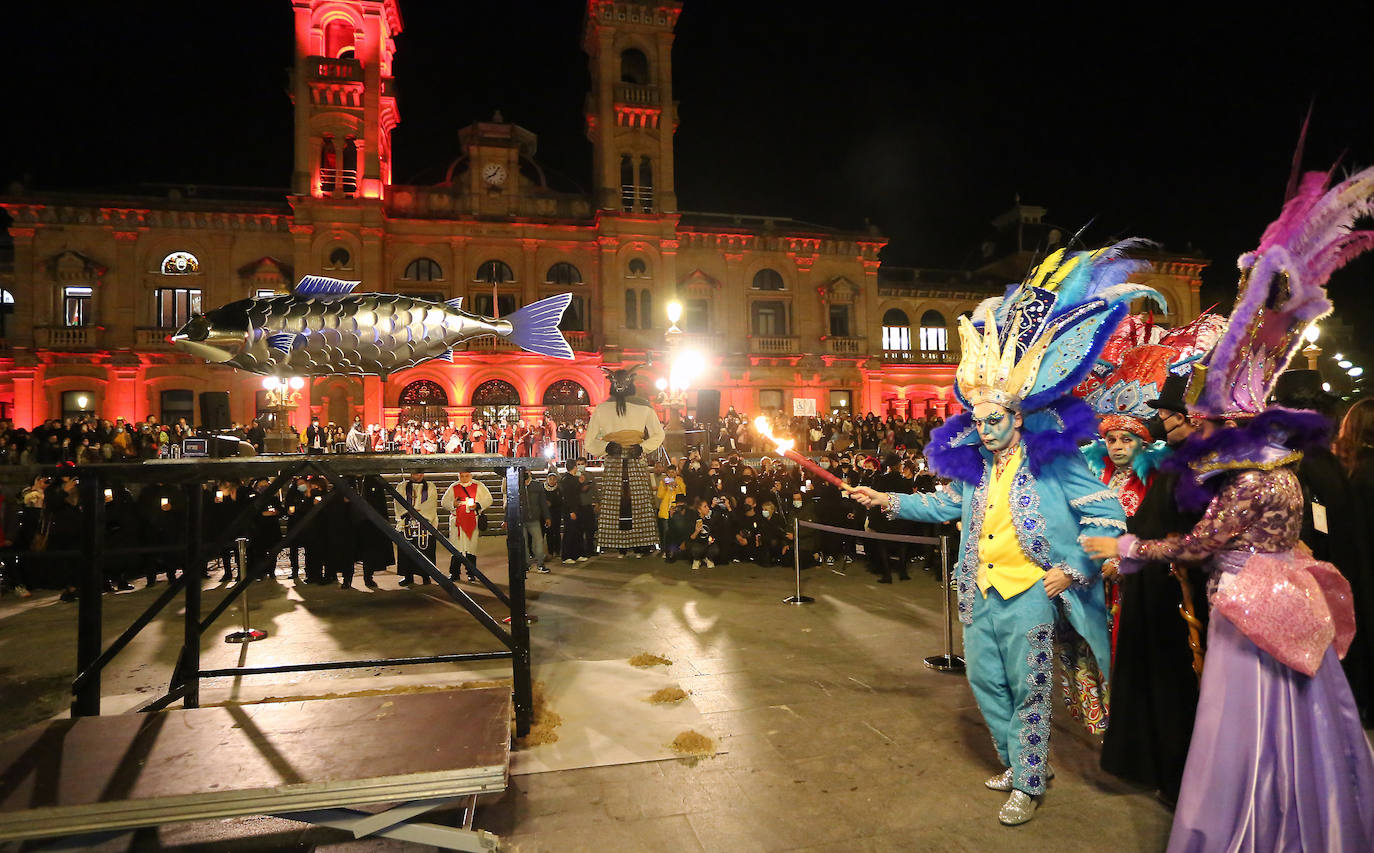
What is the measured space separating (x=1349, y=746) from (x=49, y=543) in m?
13.6

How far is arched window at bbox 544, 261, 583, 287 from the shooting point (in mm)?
30578

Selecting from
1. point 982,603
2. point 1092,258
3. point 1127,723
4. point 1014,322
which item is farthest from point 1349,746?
point 1092,258

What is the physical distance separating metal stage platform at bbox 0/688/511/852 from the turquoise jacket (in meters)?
2.62

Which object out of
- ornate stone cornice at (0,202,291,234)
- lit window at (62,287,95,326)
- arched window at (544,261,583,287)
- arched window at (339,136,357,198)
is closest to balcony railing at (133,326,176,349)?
lit window at (62,287,95,326)

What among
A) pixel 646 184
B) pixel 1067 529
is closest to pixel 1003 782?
pixel 1067 529

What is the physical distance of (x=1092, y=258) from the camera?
387cm

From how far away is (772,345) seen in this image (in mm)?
32875

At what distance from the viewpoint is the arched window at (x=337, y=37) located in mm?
29297

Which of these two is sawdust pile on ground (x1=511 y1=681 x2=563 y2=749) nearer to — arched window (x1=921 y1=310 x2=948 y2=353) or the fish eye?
the fish eye

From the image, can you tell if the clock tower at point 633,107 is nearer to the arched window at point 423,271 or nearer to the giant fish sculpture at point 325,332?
the arched window at point 423,271

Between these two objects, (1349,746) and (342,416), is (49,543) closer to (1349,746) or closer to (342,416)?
(1349,746)

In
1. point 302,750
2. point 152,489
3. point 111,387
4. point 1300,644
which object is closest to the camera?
point 1300,644

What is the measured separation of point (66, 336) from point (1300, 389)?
3571cm

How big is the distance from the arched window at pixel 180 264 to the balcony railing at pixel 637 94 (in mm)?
18502
